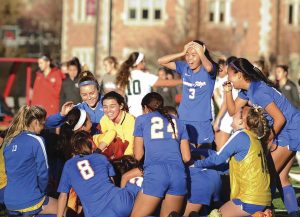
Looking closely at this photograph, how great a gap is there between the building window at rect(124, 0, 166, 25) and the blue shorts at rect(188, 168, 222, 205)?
4263cm

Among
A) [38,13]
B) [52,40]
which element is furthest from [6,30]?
[38,13]

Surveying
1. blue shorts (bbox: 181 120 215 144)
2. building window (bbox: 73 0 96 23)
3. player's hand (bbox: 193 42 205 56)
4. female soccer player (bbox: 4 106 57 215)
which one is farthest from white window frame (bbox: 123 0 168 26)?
female soccer player (bbox: 4 106 57 215)

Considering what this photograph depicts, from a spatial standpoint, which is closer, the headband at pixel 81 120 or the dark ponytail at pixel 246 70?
the dark ponytail at pixel 246 70

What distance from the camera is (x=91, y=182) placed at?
936 centimetres

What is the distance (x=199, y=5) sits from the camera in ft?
169

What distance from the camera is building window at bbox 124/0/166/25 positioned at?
52.2 meters

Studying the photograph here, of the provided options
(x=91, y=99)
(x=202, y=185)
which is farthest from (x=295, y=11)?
(x=202, y=185)

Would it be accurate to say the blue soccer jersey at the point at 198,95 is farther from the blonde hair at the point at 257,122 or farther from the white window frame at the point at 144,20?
the white window frame at the point at 144,20

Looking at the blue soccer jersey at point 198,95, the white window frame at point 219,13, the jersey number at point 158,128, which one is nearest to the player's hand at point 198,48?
the blue soccer jersey at point 198,95

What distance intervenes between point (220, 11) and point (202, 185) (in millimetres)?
42734

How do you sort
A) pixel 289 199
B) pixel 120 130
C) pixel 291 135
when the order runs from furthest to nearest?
1. pixel 120 130
2. pixel 289 199
3. pixel 291 135

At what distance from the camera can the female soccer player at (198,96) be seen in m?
11.4

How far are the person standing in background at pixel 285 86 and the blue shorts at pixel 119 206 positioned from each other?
8994 mm

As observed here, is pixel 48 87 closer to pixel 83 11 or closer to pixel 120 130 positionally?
pixel 120 130
